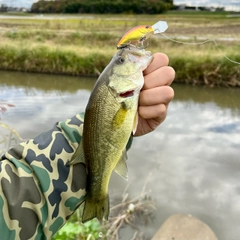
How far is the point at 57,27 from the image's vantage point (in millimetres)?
22188

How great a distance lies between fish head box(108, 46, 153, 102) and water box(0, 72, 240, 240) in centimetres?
289

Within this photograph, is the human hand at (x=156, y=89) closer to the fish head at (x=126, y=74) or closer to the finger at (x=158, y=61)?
the finger at (x=158, y=61)

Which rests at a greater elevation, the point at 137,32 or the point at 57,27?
the point at 137,32

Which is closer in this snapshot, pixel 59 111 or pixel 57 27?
pixel 59 111

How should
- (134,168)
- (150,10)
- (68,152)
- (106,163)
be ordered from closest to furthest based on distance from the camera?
1. (106,163)
2. (68,152)
3. (134,168)
4. (150,10)

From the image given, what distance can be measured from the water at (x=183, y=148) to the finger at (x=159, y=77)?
281cm

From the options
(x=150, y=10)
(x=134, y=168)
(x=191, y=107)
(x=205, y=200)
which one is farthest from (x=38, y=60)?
(x=150, y=10)

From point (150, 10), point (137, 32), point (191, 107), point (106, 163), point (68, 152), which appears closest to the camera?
point (137, 32)

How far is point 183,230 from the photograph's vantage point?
144 inches

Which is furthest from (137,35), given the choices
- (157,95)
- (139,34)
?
(157,95)

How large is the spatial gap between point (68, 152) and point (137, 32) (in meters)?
0.64

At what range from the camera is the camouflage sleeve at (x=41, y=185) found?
138 cm

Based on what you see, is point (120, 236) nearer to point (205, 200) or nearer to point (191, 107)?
point (205, 200)

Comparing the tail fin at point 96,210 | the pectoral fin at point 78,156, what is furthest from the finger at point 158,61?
the tail fin at point 96,210
